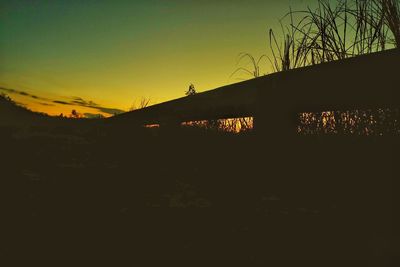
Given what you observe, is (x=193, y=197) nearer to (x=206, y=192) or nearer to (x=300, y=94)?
(x=206, y=192)

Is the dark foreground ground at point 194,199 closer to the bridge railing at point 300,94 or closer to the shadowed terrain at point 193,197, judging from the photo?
the shadowed terrain at point 193,197

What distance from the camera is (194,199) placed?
1562 mm

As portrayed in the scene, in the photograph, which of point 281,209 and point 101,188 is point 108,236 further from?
point 281,209

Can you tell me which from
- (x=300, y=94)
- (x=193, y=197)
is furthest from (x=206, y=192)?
(x=300, y=94)

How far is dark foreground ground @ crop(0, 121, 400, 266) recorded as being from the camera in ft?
3.85

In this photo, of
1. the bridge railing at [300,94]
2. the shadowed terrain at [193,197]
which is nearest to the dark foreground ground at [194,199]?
the shadowed terrain at [193,197]

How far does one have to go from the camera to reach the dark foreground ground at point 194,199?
1.17 m

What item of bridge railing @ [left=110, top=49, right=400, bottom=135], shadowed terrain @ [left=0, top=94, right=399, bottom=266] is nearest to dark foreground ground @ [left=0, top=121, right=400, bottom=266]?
shadowed terrain @ [left=0, top=94, right=399, bottom=266]

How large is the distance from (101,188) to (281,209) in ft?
2.07

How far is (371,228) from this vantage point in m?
1.42

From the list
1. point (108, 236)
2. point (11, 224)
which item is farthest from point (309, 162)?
point (11, 224)

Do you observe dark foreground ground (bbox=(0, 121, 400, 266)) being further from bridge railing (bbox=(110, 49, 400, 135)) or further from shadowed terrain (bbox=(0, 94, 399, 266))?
bridge railing (bbox=(110, 49, 400, 135))

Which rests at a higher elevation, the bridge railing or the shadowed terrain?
the bridge railing

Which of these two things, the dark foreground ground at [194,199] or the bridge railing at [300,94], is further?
the bridge railing at [300,94]
